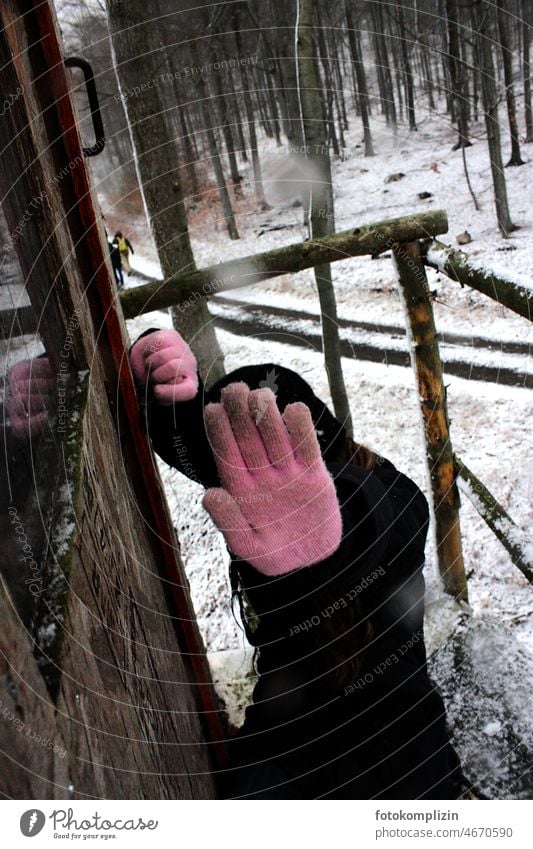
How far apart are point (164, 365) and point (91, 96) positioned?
1.41 ft

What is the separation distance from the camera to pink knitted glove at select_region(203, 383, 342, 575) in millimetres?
835

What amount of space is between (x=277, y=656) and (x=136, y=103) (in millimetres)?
2724

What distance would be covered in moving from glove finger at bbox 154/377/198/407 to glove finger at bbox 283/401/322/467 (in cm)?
26

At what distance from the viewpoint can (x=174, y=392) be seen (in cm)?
102

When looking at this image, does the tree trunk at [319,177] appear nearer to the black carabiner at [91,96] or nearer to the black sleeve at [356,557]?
the black sleeve at [356,557]

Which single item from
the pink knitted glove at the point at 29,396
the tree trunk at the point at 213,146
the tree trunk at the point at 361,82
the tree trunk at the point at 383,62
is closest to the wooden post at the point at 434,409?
the pink knitted glove at the point at 29,396

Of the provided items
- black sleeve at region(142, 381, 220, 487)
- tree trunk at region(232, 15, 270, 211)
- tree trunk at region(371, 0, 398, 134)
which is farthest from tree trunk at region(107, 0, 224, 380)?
black sleeve at region(142, 381, 220, 487)

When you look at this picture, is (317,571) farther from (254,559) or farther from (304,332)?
(304,332)

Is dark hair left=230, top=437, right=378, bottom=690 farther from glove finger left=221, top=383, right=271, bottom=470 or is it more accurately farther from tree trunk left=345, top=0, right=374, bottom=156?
tree trunk left=345, top=0, right=374, bottom=156

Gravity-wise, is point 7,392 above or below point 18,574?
above

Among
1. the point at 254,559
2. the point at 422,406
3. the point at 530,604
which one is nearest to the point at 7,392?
the point at 254,559

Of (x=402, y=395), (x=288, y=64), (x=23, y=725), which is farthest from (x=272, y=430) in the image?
(x=288, y=64)

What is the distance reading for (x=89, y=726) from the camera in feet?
1.43

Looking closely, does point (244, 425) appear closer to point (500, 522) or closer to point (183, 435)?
point (183, 435)
